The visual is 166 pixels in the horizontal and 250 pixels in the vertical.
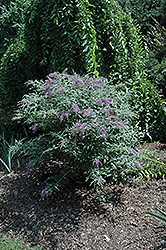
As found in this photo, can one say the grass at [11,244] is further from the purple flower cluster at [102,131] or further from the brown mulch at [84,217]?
the purple flower cluster at [102,131]

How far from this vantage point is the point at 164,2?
20.9 feet

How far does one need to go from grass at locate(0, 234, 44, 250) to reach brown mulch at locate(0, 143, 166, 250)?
0.19 feet

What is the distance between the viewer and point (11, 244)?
2350mm

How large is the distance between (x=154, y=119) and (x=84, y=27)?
6.28 ft

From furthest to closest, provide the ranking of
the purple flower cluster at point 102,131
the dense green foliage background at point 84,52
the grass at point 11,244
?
the dense green foliage background at point 84,52 < the purple flower cluster at point 102,131 < the grass at point 11,244

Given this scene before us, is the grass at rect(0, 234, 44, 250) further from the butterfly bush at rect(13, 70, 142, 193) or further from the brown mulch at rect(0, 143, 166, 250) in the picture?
the butterfly bush at rect(13, 70, 142, 193)

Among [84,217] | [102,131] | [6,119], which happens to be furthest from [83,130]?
[6,119]

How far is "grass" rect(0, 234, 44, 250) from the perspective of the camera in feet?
7.62

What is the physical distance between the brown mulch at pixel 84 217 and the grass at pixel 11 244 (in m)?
0.06

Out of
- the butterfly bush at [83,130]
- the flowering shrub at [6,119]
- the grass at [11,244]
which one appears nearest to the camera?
the grass at [11,244]

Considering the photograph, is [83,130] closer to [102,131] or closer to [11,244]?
[102,131]

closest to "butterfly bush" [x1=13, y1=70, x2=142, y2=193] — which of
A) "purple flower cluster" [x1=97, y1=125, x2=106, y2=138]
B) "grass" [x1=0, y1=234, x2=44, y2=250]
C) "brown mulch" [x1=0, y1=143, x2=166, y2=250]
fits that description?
"purple flower cluster" [x1=97, y1=125, x2=106, y2=138]

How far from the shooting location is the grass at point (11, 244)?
2.32m

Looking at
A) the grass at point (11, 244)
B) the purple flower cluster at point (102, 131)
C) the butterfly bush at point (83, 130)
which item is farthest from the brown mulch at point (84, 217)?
the purple flower cluster at point (102, 131)
